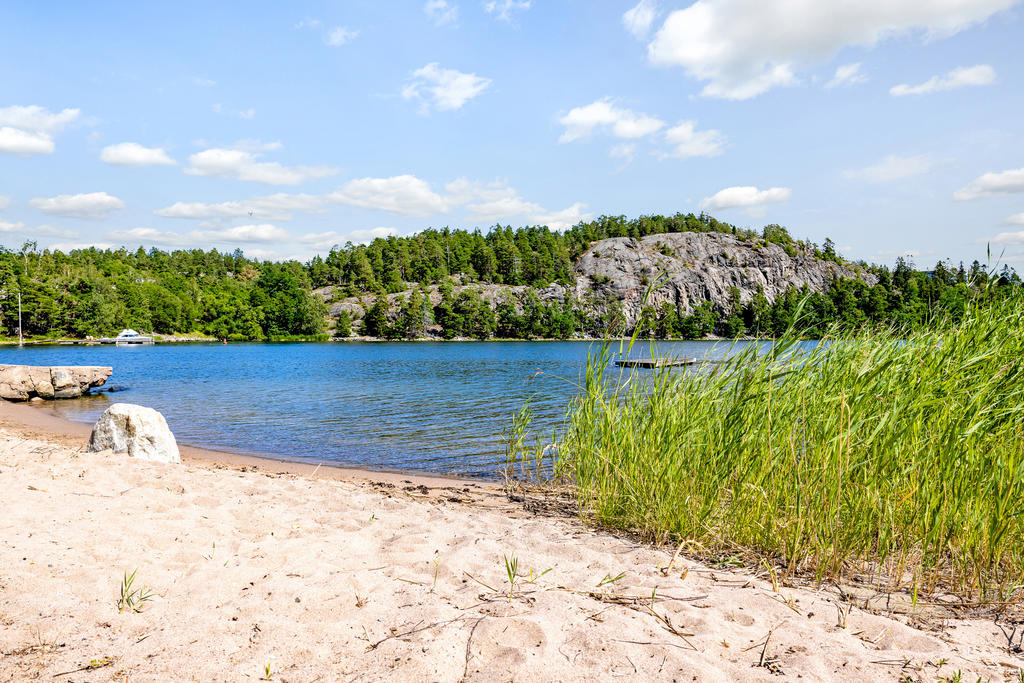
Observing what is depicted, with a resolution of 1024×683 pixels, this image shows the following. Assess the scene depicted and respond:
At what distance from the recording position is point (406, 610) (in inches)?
146

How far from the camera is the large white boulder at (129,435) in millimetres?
9125

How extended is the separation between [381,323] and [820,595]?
112 m

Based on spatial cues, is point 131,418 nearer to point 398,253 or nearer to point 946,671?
point 946,671

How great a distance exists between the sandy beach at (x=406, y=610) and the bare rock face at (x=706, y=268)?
123 metres

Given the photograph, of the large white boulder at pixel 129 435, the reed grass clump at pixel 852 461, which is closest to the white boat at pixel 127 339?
the large white boulder at pixel 129 435

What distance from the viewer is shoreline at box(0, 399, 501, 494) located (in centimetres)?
1024

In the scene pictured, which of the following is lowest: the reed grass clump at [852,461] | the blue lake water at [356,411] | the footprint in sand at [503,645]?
the blue lake water at [356,411]

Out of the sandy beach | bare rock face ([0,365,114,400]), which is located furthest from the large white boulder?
bare rock face ([0,365,114,400])

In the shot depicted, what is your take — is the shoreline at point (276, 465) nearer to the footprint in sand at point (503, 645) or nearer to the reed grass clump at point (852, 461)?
the reed grass clump at point (852, 461)

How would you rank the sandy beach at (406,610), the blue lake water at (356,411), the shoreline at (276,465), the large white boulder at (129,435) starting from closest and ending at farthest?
the sandy beach at (406,610), the large white boulder at (129,435), the shoreline at (276,465), the blue lake water at (356,411)

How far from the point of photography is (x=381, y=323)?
112562mm

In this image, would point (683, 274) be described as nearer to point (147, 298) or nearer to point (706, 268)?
point (706, 268)

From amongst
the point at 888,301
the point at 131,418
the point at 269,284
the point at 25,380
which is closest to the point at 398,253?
the point at 269,284

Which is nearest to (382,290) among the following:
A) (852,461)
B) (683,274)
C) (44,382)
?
(683,274)
